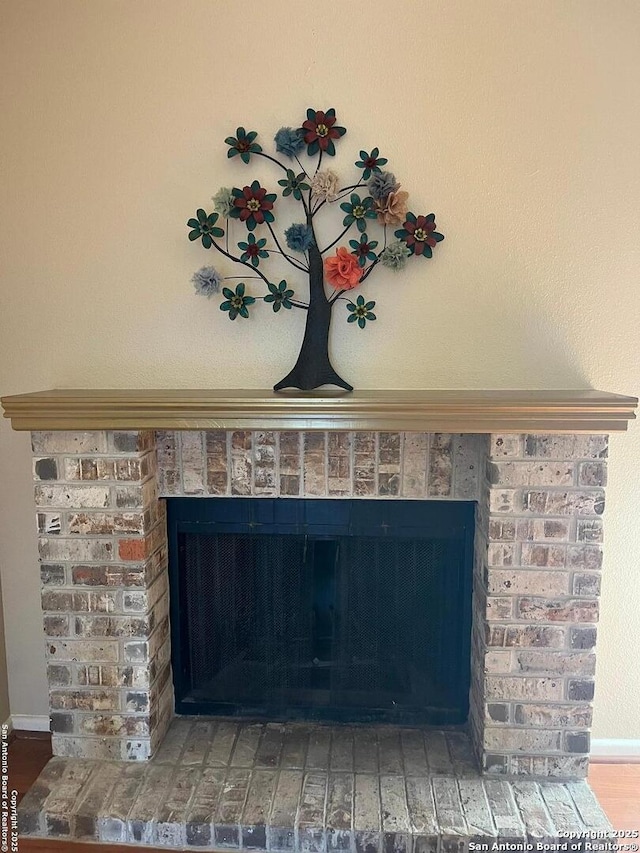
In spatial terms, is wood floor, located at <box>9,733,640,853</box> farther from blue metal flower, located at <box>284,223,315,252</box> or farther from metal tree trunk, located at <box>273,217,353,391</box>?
blue metal flower, located at <box>284,223,315,252</box>

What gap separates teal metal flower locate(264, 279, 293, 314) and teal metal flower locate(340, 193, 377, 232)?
0.24 metres

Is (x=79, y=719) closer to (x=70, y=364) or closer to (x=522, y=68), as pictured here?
(x=70, y=364)

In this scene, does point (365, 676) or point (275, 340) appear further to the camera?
point (365, 676)

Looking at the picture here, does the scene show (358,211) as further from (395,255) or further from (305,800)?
(305,800)

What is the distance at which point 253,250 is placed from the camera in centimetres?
180

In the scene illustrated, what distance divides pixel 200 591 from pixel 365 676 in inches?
23.2

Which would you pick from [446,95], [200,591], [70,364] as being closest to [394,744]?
[200,591]

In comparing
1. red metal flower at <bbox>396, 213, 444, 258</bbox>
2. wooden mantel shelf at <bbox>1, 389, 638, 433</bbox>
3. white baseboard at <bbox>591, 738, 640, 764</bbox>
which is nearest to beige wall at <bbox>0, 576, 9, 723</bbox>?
wooden mantel shelf at <bbox>1, 389, 638, 433</bbox>

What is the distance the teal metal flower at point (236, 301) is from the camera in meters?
1.81

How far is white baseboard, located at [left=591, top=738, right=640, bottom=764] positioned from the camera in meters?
1.98

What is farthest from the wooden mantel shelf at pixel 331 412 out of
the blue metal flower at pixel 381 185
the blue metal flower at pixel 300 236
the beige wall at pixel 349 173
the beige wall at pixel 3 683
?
the beige wall at pixel 3 683

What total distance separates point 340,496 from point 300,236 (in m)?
0.75

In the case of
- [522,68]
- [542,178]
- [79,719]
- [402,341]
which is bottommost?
[79,719]

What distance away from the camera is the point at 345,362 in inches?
73.0
